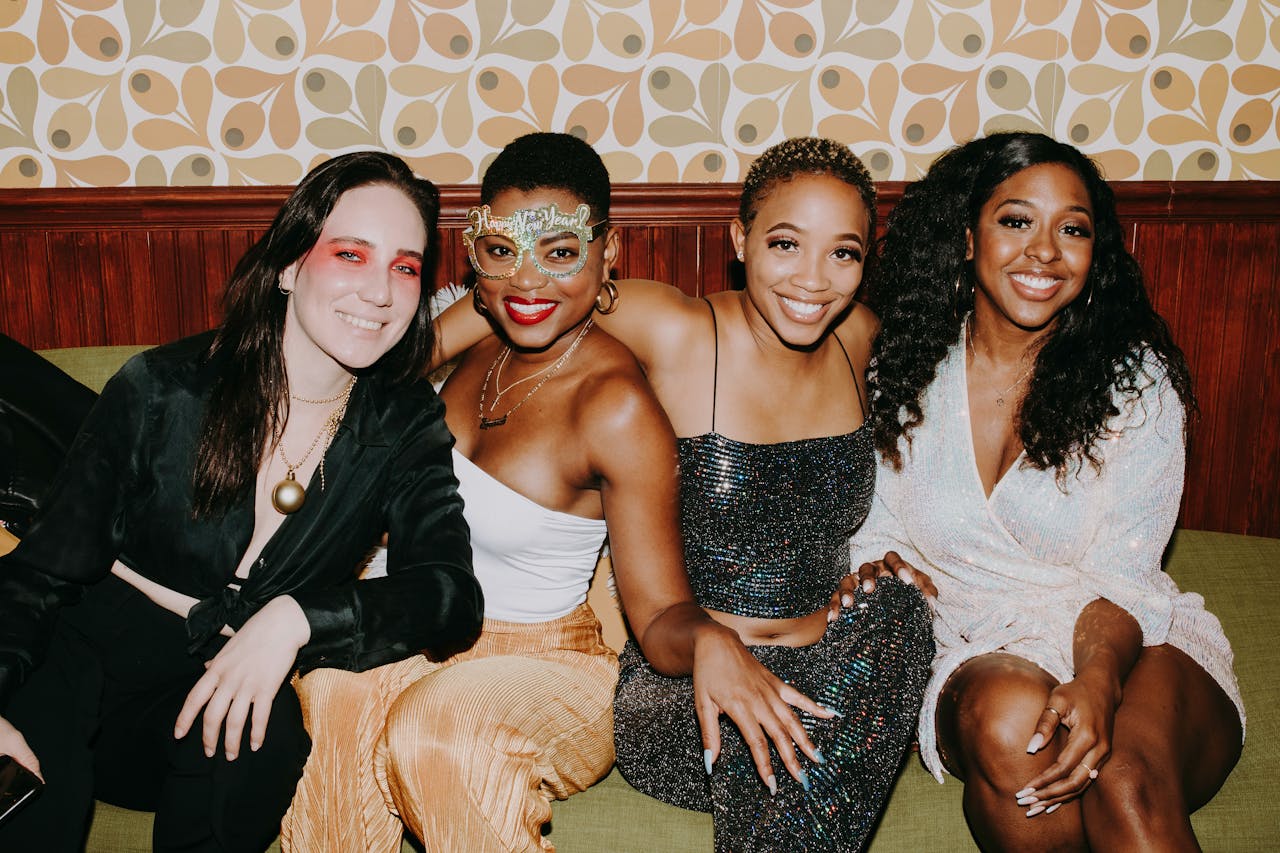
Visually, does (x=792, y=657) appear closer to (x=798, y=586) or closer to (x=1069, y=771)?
(x=798, y=586)

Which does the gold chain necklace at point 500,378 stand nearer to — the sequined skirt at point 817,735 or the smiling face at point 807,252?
the smiling face at point 807,252

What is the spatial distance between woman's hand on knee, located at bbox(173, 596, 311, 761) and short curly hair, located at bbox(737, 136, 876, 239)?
3.51 ft

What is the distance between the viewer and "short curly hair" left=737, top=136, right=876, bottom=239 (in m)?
1.65

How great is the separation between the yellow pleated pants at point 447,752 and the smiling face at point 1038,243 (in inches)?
42.9

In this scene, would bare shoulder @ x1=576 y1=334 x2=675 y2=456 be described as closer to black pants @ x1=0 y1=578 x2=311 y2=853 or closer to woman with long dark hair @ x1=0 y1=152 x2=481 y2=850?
woman with long dark hair @ x1=0 y1=152 x2=481 y2=850

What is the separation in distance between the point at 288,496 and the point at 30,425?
569 mm

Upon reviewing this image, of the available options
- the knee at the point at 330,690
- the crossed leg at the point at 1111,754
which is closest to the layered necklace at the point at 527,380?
the knee at the point at 330,690

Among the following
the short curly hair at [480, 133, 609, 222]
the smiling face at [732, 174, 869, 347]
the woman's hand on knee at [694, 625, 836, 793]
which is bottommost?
the woman's hand on knee at [694, 625, 836, 793]

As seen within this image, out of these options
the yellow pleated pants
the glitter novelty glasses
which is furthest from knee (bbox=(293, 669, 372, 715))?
the glitter novelty glasses

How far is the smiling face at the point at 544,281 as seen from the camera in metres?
1.60

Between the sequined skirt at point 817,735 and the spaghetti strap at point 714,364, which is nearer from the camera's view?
the sequined skirt at point 817,735

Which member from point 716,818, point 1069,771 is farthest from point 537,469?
point 1069,771

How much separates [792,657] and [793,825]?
0.36 meters

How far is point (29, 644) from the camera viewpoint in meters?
1.36
